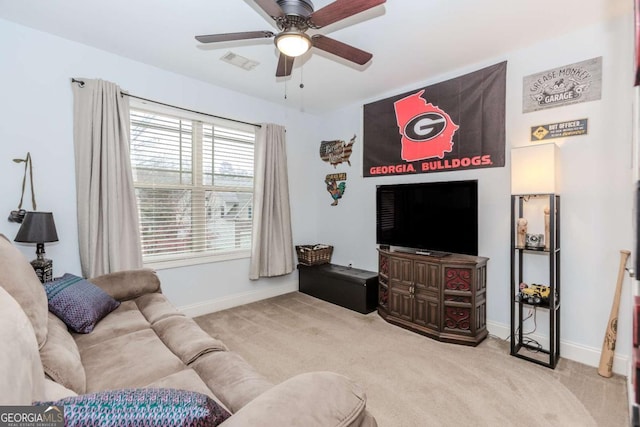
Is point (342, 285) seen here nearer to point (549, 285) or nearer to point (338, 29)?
point (549, 285)

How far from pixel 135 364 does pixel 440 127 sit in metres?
3.23

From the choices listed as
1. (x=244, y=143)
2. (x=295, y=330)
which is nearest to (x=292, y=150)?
(x=244, y=143)

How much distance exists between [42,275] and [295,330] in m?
2.12

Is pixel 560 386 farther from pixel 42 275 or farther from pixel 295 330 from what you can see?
pixel 42 275

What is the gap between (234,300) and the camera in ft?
12.2

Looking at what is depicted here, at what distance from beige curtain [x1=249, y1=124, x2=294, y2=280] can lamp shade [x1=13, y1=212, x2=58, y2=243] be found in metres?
2.03

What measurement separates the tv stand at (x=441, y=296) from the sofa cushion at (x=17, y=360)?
274 cm

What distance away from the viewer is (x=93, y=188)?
265 cm

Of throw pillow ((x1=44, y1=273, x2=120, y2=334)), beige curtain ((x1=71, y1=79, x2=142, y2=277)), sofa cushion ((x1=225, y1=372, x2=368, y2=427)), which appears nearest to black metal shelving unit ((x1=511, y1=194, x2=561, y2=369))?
sofa cushion ((x1=225, y1=372, x2=368, y2=427))

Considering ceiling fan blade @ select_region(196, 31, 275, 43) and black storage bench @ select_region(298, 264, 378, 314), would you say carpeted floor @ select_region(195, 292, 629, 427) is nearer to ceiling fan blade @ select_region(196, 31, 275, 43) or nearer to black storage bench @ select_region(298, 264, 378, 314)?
black storage bench @ select_region(298, 264, 378, 314)

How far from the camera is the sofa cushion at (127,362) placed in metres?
1.32

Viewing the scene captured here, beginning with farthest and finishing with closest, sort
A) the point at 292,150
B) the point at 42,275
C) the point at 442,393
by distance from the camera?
the point at 292,150 → the point at 42,275 → the point at 442,393

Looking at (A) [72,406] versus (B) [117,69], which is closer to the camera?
(A) [72,406]

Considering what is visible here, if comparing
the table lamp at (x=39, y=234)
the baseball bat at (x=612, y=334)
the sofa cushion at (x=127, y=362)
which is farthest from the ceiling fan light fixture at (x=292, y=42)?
the baseball bat at (x=612, y=334)
